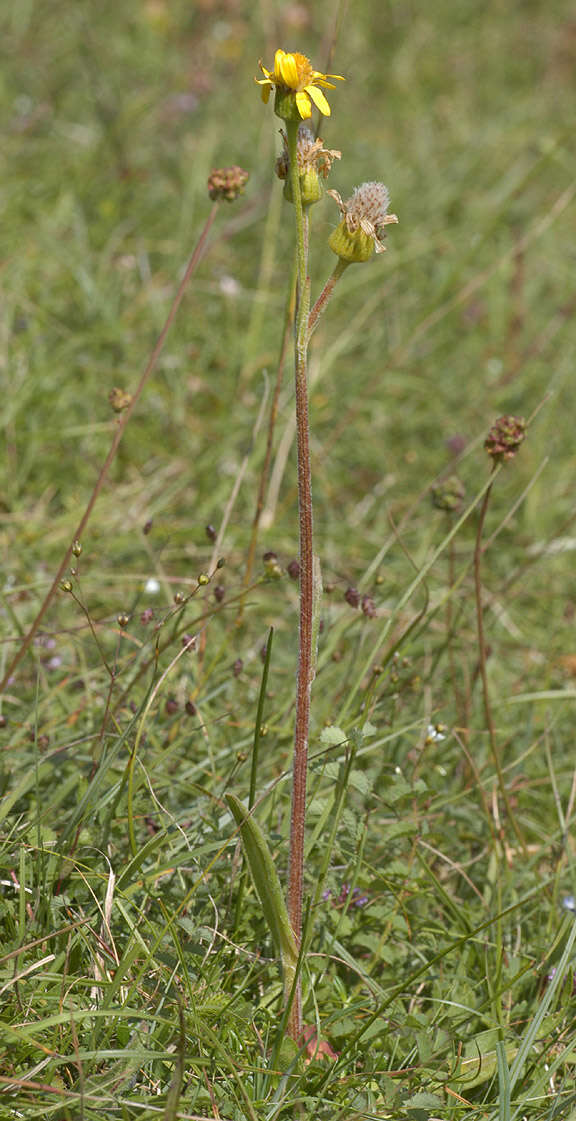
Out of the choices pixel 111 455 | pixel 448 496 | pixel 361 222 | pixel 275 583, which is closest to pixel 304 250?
pixel 361 222

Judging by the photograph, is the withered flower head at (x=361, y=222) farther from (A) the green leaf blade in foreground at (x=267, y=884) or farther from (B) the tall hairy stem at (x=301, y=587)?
(A) the green leaf blade in foreground at (x=267, y=884)

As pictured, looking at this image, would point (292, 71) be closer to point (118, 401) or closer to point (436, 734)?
point (118, 401)

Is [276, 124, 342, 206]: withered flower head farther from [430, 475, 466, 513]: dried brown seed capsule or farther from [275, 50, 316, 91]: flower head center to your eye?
[430, 475, 466, 513]: dried brown seed capsule

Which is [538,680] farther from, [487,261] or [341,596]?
[487,261]

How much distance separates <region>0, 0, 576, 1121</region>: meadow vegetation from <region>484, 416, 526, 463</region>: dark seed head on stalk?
10 cm

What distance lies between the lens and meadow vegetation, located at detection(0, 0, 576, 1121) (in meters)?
1.51

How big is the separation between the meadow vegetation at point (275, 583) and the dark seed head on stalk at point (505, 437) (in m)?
0.10

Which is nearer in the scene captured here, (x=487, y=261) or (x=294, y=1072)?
(x=294, y=1072)

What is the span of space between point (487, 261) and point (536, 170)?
986mm

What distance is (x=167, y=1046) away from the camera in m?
1.48

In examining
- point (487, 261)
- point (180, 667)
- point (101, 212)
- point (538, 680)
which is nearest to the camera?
point (180, 667)

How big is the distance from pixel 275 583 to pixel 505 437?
867 mm

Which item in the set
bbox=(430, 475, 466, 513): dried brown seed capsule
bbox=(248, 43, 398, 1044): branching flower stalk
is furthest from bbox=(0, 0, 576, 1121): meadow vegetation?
bbox=(248, 43, 398, 1044): branching flower stalk

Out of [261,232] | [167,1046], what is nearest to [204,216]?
[261,232]
